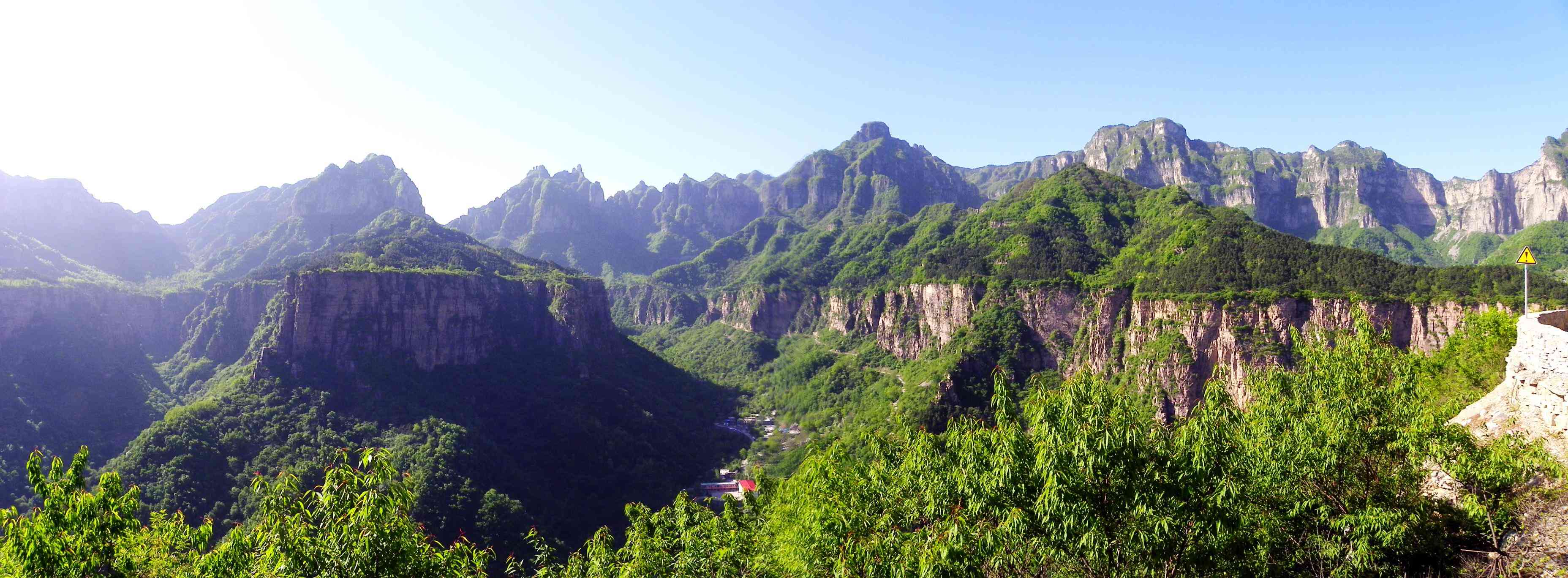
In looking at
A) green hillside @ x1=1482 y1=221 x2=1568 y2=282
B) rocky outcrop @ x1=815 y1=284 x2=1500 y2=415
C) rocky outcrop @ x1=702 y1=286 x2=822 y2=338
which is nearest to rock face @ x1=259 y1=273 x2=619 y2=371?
rocky outcrop @ x1=702 y1=286 x2=822 y2=338

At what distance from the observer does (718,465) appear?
101938 mm

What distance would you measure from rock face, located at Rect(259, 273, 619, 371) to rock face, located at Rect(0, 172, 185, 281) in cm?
13662

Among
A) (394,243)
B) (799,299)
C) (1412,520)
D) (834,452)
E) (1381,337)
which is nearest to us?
(1412,520)

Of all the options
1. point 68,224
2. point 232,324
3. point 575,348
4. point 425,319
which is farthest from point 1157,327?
point 68,224

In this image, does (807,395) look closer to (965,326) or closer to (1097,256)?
(965,326)

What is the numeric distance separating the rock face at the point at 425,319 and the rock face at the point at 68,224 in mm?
136617

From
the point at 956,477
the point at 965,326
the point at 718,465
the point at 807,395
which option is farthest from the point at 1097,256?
the point at 956,477

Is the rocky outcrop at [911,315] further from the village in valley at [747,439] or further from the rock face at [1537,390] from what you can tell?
the rock face at [1537,390]

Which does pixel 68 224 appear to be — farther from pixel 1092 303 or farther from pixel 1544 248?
pixel 1544 248

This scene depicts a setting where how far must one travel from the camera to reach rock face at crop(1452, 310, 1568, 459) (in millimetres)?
16703

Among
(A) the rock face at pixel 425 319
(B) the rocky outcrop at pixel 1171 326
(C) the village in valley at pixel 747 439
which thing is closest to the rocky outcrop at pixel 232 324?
(A) the rock face at pixel 425 319

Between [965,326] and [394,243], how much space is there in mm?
129184

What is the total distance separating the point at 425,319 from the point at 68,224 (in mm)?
180563

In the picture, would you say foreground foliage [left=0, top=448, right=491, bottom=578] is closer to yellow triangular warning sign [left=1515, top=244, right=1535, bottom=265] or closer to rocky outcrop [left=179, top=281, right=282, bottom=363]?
yellow triangular warning sign [left=1515, top=244, right=1535, bottom=265]
